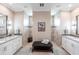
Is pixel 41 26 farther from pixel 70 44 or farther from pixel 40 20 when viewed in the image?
pixel 70 44

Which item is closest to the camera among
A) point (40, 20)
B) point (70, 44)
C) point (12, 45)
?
point (70, 44)

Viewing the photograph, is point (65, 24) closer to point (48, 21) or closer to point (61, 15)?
point (61, 15)

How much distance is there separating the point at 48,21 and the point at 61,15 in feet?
1.03

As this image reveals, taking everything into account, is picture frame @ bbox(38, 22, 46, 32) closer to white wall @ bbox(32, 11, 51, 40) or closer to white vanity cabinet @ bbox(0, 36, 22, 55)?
white wall @ bbox(32, 11, 51, 40)

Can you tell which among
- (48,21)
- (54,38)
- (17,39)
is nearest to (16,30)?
(17,39)

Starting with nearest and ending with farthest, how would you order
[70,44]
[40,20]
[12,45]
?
[70,44], [40,20], [12,45]

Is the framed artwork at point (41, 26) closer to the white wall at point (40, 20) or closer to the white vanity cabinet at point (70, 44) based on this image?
the white wall at point (40, 20)

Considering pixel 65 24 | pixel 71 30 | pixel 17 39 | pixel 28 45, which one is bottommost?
pixel 28 45

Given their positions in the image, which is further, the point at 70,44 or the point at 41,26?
the point at 41,26

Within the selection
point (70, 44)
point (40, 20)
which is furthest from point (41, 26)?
point (70, 44)

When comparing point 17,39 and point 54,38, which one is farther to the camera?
point 54,38

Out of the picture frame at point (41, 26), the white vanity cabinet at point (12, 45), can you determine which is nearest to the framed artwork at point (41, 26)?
the picture frame at point (41, 26)

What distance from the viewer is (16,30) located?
6.02 feet

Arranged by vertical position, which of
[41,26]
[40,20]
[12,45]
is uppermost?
[40,20]
